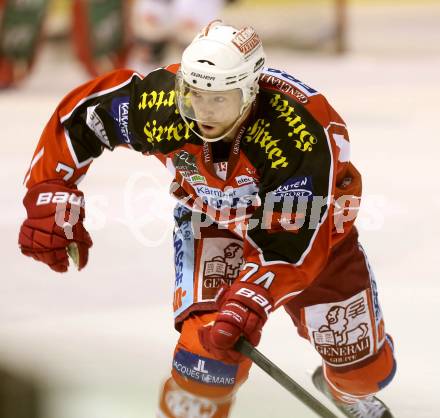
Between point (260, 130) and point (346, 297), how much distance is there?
626 millimetres

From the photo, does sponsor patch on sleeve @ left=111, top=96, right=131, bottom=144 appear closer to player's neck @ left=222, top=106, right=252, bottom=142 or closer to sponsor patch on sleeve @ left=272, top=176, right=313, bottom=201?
player's neck @ left=222, top=106, right=252, bottom=142

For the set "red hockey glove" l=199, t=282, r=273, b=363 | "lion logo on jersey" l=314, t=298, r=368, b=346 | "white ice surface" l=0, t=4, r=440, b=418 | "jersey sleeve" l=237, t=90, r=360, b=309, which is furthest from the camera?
"white ice surface" l=0, t=4, r=440, b=418

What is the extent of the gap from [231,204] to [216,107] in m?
0.30

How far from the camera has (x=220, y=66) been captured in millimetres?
2432

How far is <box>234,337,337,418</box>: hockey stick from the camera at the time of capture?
2.34 metres

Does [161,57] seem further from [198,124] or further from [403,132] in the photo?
[198,124]

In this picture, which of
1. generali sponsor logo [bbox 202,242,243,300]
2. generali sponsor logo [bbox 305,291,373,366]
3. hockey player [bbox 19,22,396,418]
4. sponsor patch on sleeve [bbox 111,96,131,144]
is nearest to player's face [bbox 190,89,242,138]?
hockey player [bbox 19,22,396,418]

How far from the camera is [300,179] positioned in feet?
8.00

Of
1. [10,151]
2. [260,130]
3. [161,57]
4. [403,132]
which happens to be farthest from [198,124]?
[161,57]

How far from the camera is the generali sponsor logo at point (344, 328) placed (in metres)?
2.88

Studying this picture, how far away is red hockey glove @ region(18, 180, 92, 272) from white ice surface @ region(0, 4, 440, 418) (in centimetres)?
29

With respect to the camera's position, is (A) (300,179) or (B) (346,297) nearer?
(A) (300,179)

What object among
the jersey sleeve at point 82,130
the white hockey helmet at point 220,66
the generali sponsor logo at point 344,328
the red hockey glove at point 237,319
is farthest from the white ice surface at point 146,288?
the white hockey helmet at point 220,66

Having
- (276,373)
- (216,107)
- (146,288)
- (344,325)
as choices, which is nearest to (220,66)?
(216,107)
